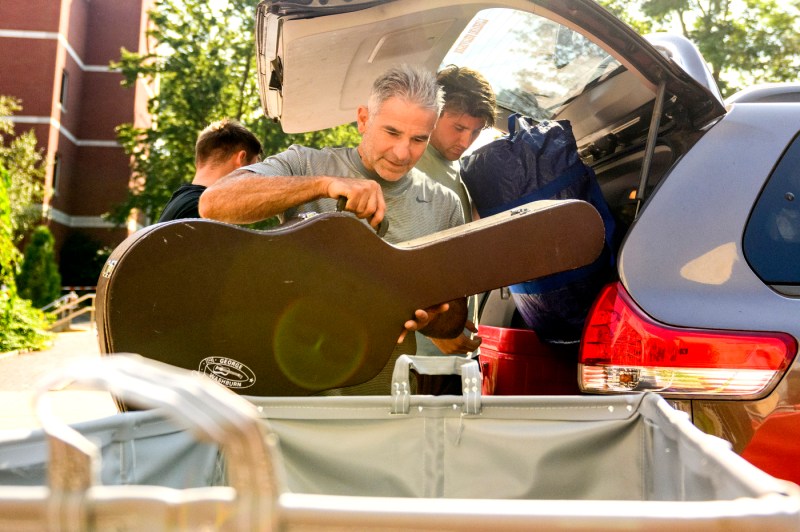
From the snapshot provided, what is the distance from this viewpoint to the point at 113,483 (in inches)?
57.1

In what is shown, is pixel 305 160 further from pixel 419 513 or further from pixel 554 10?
pixel 419 513

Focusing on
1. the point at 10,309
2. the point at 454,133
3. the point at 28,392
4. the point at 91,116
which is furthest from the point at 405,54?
the point at 91,116

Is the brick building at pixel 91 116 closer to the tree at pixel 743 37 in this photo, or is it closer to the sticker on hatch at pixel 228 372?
the tree at pixel 743 37

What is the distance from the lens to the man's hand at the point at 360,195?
2105 millimetres

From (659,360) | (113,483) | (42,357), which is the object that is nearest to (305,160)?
(659,360)

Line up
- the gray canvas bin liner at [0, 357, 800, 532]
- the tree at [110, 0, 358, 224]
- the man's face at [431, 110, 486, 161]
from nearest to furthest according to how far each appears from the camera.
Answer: the gray canvas bin liner at [0, 357, 800, 532]
the man's face at [431, 110, 486, 161]
the tree at [110, 0, 358, 224]

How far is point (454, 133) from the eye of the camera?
3.36 meters

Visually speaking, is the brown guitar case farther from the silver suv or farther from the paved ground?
the paved ground

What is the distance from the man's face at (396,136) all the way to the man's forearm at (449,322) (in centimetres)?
67

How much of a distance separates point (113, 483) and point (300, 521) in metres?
0.77

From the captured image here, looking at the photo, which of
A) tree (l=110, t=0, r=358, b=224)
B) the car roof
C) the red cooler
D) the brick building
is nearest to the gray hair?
the car roof

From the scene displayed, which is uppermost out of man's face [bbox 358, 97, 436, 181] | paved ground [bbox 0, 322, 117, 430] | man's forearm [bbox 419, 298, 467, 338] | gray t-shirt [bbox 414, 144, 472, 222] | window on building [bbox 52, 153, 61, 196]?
man's face [bbox 358, 97, 436, 181]

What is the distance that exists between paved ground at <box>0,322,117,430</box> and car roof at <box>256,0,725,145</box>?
1.45 meters

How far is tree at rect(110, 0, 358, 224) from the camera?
72.7ft
